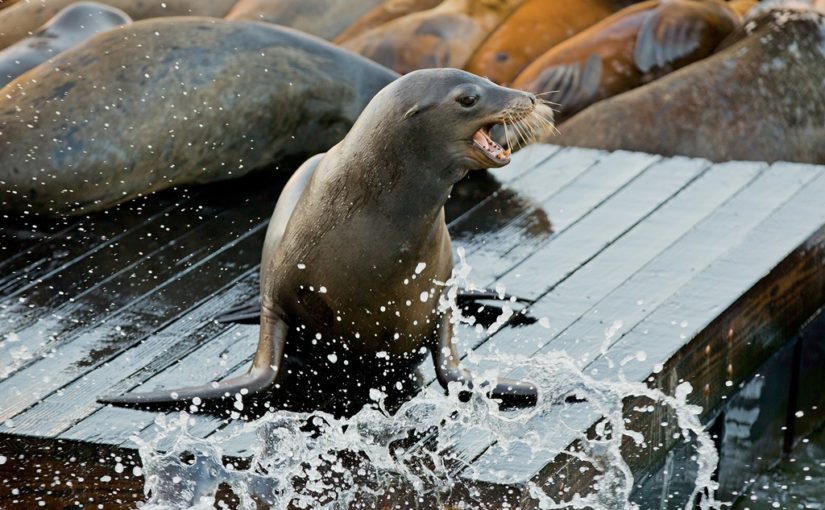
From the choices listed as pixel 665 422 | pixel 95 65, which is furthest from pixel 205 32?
pixel 665 422

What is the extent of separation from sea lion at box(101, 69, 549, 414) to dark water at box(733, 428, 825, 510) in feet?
5.12

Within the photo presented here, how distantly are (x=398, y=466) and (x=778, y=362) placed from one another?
2136 mm

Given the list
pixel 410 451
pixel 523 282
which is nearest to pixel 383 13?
pixel 523 282

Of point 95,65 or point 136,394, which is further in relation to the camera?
point 95,65

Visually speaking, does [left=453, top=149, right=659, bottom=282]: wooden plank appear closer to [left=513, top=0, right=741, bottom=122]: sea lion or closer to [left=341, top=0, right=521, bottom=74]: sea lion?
[left=513, top=0, right=741, bottom=122]: sea lion

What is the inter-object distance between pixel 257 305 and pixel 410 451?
3.44 feet

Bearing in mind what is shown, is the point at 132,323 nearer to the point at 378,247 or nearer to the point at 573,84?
the point at 378,247

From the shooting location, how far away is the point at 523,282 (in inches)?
180

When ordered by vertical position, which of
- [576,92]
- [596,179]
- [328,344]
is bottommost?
[576,92]

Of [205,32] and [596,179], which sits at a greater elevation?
[205,32]

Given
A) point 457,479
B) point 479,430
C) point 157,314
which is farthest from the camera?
point 157,314

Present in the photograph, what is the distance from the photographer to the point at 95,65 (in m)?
5.79

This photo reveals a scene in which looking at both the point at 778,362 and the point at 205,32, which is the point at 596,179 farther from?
the point at 205,32

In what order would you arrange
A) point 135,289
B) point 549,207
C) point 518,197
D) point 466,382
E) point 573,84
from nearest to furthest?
point 466,382 → point 135,289 → point 549,207 → point 518,197 → point 573,84
